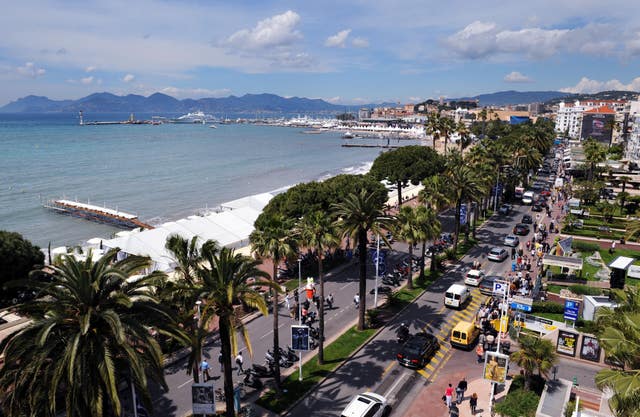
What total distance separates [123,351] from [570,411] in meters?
16.8

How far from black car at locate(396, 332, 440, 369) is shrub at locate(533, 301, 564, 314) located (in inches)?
366

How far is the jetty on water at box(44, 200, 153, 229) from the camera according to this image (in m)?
62.1

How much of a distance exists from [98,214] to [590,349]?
64.9 metres

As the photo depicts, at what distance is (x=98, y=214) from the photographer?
215ft

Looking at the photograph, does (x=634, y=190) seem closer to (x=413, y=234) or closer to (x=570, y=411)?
(x=413, y=234)

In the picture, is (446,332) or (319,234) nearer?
(319,234)

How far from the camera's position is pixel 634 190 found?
2721 inches

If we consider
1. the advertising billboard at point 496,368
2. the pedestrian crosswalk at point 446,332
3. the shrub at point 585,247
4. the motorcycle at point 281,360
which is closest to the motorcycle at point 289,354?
the motorcycle at point 281,360

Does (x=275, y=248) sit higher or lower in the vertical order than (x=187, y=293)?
higher

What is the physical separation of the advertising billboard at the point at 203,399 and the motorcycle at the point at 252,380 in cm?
494

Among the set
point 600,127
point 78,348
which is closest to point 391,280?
point 78,348

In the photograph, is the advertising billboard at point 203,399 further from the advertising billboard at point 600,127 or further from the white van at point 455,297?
the advertising billboard at point 600,127

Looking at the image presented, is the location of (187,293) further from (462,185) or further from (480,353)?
(462,185)

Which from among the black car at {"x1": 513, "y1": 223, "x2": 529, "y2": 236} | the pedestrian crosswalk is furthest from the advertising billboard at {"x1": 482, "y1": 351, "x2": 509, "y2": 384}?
the black car at {"x1": 513, "y1": 223, "x2": 529, "y2": 236}
